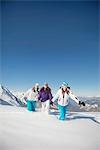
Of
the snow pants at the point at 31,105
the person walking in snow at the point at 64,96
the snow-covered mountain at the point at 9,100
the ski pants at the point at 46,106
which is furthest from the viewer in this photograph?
the snow-covered mountain at the point at 9,100

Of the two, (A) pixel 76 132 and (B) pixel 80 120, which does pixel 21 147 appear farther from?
(B) pixel 80 120

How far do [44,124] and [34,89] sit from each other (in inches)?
Result: 57.5

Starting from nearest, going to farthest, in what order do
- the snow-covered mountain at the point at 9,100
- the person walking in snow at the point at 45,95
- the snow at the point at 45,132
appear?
the snow at the point at 45,132
the person walking in snow at the point at 45,95
the snow-covered mountain at the point at 9,100

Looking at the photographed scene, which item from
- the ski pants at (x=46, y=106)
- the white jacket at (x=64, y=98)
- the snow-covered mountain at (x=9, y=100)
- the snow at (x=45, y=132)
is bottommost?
the snow at (x=45, y=132)

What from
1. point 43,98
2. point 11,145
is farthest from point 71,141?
point 43,98

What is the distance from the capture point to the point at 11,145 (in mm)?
4254

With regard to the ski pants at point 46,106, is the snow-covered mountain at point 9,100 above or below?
above

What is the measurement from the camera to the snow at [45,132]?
4.40 metres

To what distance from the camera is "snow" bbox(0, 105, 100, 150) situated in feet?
14.4

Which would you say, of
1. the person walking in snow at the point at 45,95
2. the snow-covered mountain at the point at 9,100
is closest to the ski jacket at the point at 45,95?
the person walking in snow at the point at 45,95

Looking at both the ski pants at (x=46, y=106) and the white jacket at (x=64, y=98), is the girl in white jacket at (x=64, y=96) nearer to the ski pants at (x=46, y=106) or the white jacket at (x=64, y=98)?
the white jacket at (x=64, y=98)

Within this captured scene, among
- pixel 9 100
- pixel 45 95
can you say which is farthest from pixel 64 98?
pixel 9 100

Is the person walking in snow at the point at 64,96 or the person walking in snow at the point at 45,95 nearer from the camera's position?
the person walking in snow at the point at 64,96

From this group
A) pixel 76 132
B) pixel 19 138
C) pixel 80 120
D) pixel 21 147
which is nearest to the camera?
pixel 21 147
